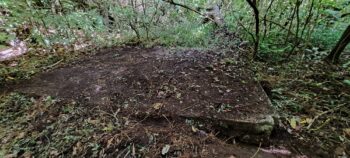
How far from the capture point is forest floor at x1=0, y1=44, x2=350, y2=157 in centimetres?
157

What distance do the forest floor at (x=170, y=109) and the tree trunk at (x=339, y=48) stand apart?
0.67ft

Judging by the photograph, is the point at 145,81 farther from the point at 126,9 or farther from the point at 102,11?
the point at 102,11

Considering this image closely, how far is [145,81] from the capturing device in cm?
228

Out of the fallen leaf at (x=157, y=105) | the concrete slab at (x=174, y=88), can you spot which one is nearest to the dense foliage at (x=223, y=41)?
the concrete slab at (x=174, y=88)

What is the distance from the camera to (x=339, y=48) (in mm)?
2580

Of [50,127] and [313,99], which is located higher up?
[313,99]

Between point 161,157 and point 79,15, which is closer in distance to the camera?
point 161,157

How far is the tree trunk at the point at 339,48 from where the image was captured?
8.18 ft

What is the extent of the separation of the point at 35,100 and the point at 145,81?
998 mm

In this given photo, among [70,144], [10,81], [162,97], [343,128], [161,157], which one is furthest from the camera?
[10,81]

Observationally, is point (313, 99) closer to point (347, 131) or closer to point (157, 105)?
point (347, 131)

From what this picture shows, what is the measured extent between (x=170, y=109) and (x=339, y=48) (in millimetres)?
2087

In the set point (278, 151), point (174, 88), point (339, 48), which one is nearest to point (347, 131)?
point (278, 151)

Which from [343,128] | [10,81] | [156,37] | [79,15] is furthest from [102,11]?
[343,128]
